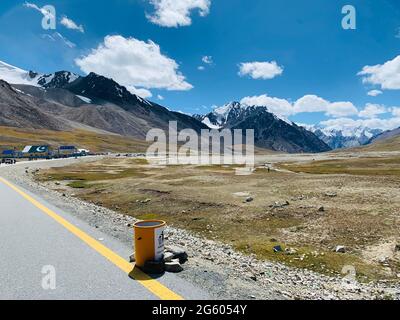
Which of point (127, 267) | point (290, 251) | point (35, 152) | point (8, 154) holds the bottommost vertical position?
point (290, 251)

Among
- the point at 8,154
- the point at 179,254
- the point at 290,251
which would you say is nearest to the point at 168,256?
the point at 179,254

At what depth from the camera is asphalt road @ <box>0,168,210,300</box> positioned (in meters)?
8.04

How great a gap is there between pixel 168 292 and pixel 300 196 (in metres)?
25.9

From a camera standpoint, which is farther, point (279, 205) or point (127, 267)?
point (279, 205)

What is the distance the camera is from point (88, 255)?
11.2m

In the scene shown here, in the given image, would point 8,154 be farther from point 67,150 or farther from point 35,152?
point 67,150

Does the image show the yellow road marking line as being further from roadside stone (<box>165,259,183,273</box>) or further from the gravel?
the gravel

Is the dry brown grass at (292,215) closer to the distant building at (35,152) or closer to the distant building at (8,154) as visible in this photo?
the distant building at (8,154)

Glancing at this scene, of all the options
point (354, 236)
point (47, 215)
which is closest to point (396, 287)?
point (354, 236)

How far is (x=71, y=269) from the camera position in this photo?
9.71 m

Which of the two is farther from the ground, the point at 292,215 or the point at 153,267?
the point at 153,267

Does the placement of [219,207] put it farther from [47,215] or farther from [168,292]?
[168,292]

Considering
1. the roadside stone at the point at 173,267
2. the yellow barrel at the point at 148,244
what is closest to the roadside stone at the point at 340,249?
the roadside stone at the point at 173,267

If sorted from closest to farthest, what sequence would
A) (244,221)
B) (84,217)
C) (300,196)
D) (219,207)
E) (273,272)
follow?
(273,272), (84,217), (244,221), (219,207), (300,196)
